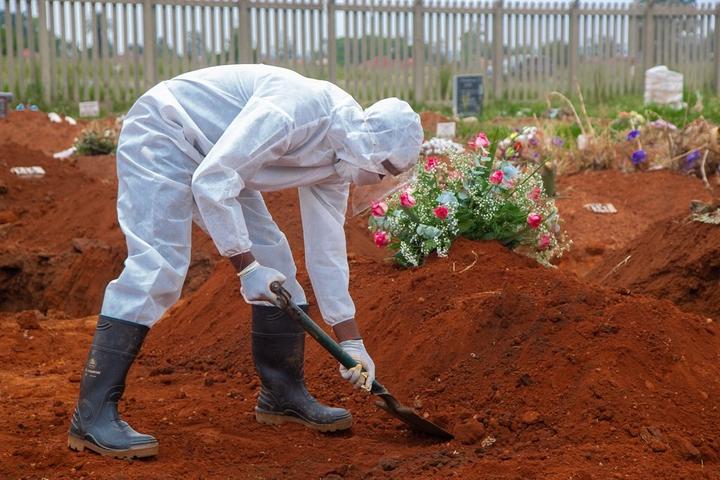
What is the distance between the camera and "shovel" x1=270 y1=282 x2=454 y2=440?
348cm

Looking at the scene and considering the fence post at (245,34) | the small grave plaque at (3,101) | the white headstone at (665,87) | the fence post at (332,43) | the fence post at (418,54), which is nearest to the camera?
the small grave plaque at (3,101)

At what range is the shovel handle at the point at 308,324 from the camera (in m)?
3.47

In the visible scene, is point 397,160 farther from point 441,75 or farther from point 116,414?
point 441,75

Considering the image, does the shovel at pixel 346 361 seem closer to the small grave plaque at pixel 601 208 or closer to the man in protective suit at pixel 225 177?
the man in protective suit at pixel 225 177

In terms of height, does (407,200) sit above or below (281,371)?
above

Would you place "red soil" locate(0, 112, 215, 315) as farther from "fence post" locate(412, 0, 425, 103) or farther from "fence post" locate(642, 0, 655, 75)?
"fence post" locate(642, 0, 655, 75)

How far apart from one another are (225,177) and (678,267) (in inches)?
111

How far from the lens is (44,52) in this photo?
15.5 m

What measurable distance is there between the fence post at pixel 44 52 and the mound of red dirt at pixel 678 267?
452 inches

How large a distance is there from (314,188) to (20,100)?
12.7m

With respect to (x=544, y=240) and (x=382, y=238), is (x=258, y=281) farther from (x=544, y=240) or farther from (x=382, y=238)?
(x=544, y=240)

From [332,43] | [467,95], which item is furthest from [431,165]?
[332,43]

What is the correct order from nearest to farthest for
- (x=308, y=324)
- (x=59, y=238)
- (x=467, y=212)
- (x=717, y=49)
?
1. (x=308, y=324)
2. (x=467, y=212)
3. (x=59, y=238)
4. (x=717, y=49)

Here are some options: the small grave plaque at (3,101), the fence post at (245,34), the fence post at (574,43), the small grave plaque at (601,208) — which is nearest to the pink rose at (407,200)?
the small grave plaque at (601,208)
